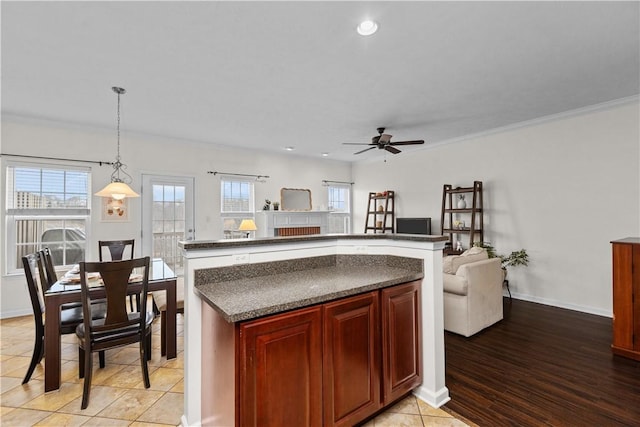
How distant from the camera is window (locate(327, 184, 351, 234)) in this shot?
762cm

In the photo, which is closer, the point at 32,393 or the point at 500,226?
the point at 32,393

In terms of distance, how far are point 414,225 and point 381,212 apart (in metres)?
1.00

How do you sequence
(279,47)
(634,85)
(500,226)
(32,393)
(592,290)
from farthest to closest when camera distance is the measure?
(500,226) → (592,290) → (634,85) → (279,47) → (32,393)

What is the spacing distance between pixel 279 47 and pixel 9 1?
1.77 metres

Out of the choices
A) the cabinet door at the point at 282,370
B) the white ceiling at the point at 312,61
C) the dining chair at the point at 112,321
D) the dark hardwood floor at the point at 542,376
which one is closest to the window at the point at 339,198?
the white ceiling at the point at 312,61

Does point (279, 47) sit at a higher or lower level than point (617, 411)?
higher

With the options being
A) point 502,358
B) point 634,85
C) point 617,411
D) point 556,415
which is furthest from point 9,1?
point 634,85

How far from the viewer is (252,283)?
186 cm

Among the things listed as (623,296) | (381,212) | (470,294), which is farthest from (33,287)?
(381,212)

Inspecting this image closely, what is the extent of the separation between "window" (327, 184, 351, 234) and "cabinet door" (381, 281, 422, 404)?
543cm

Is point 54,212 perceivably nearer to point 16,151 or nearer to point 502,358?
point 16,151

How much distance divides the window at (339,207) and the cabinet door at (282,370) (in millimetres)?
5939

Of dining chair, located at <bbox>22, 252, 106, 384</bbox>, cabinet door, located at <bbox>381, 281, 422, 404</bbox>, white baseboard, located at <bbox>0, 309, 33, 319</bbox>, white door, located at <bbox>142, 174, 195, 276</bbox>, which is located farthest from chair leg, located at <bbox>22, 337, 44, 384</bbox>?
cabinet door, located at <bbox>381, 281, 422, 404</bbox>

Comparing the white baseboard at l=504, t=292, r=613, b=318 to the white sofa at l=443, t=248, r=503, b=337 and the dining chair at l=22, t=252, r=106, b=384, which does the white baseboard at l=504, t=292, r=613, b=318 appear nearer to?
the white sofa at l=443, t=248, r=503, b=337
